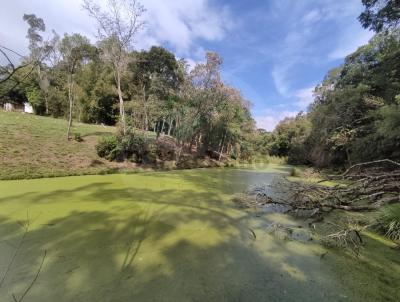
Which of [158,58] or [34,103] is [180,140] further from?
[34,103]

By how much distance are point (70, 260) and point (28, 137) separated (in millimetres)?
10217

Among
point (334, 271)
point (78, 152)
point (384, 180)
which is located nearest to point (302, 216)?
point (384, 180)

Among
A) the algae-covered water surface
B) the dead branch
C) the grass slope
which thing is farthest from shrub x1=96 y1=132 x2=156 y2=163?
the dead branch

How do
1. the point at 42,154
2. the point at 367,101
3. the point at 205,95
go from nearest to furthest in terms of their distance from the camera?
the point at 42,154, the point at 367,101, the point at 205,95

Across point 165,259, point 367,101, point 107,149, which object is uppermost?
point 367,101

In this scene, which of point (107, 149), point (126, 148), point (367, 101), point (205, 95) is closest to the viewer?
point (367, 101)

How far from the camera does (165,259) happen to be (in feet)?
11.1

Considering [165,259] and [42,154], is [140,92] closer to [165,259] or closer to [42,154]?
[42,154]

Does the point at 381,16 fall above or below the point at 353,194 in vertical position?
above

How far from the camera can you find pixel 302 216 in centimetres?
595

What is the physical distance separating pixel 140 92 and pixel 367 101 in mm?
13614

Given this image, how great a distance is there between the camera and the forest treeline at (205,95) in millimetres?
10849

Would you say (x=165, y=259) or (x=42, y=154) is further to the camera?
(x=42, y=154)

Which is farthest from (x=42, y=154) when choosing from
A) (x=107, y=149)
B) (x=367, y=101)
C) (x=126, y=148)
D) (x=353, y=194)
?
(x=367, y=101)
